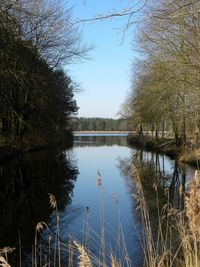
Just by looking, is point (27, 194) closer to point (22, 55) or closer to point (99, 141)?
point (22, 55)

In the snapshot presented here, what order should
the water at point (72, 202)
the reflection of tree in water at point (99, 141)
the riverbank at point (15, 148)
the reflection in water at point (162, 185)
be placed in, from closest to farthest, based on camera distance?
the water at point (72, 202) → the reflection in water at point (162, 185) → the riverbank at point (15, 148) → the reflection of tree in water at point (99, 141)

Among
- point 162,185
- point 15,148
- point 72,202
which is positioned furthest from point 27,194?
point 15,148

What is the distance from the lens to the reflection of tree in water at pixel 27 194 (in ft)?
32.5

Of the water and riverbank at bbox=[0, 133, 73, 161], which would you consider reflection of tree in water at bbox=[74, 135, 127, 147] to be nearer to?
riverbank at bbox=[0, 133, 73, 161]

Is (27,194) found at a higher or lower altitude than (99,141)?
higher

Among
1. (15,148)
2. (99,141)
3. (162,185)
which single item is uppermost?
(15,148)

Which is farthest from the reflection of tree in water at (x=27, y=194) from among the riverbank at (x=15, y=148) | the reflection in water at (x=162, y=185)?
the reflection in water at (x=162, y=185)

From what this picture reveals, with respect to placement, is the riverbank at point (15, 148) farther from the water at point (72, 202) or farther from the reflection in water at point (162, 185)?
the reflection in water at point (162, 185)

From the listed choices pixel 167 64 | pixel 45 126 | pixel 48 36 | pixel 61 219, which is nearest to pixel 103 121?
pixel 45 126

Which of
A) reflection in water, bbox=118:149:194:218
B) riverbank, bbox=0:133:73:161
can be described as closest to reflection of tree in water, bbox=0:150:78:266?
riverbank, bbox=0:133:73:161

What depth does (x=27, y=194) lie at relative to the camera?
15.7 metres

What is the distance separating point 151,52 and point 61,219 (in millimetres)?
14300

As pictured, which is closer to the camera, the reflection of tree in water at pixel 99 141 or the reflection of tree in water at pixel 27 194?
the reflection of tree in water at pixel 27 194

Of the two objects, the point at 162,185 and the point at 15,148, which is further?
the point at 15,148
